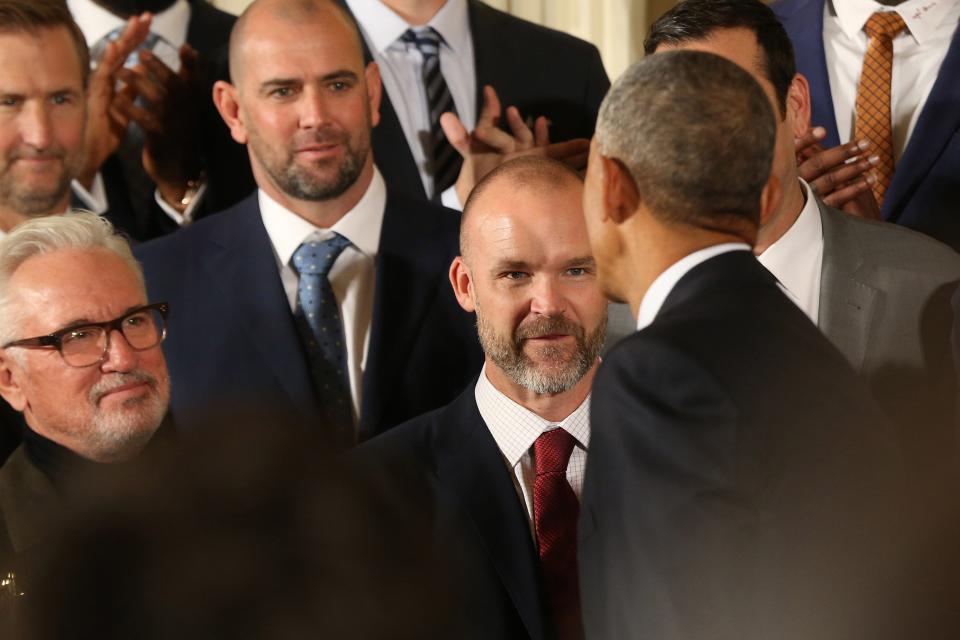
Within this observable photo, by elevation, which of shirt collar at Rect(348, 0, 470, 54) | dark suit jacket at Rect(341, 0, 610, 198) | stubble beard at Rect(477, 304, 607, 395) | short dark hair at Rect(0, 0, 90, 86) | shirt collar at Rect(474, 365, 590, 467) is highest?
short dark hair at Rect(0, 0, 90, 86)

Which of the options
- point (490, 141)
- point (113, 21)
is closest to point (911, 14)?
point (490, 141)

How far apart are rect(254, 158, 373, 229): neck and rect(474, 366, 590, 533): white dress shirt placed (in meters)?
0.31

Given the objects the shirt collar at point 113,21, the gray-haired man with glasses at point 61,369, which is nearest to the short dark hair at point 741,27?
the shirt collar at point 113,21

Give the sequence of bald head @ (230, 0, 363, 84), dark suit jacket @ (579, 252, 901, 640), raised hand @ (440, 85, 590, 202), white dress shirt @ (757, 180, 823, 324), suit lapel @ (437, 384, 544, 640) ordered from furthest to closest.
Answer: raised hand @ (440, 85, 590, 202) < bald head @ (230, 0, 363, 84) < white dress shirt @ (757, 180, 823, 324) < suit lapel @ (437, 384, 544, 640) < dark suit jacket @ (579, 252, 901, 640)

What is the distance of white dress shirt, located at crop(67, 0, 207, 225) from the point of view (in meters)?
1.72

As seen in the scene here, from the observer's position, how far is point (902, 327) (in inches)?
59.9

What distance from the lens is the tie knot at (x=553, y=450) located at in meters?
1.47

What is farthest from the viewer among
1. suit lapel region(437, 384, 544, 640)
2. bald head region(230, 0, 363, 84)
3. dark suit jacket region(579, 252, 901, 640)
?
bald head region(230, 0, 363, 84)

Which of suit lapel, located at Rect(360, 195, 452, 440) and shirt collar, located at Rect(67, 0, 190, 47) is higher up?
shirt collar, located at Rect(67, 0, 190, 47)

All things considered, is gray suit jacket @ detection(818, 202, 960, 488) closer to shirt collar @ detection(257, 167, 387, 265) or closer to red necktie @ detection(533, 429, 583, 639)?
red necktie @ detection(533, 429, 583, 639)

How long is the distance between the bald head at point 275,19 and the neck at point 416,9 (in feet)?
0.36

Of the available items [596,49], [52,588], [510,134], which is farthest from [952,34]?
[52,588]

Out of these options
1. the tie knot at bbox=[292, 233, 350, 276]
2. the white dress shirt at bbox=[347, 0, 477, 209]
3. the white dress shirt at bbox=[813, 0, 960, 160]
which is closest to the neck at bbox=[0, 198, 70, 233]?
the tie knot at bbox=[292, 233, 350, 276]

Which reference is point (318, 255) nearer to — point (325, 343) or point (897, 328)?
point (325, 343)
